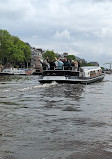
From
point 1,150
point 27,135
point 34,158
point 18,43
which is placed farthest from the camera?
point 18,43

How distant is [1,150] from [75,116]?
294cm

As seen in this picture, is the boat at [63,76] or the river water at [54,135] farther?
the boat at [63,76]

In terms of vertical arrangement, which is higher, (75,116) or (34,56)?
(34,56)

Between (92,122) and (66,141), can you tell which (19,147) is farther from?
(92,122)

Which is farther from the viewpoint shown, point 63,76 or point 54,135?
point 63,76

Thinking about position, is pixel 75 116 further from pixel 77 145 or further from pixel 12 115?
pixel 77 145

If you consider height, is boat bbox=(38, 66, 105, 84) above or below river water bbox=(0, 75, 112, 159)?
above

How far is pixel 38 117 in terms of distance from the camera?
6.11m

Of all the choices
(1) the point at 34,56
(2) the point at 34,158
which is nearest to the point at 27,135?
(2) the point at 34,158

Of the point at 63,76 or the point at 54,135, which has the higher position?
the point at 63,76

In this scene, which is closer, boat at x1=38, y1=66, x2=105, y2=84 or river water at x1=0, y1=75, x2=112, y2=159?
river water at x1=0, y1=75, x2=112, y2=159

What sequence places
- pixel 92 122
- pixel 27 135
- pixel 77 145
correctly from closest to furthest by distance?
1. pixel 77 145
2. pixel 27 135
3. pixel 92 122

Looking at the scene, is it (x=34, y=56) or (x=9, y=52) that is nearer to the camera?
(x=9, y=52)

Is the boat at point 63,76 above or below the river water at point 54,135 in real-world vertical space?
above
